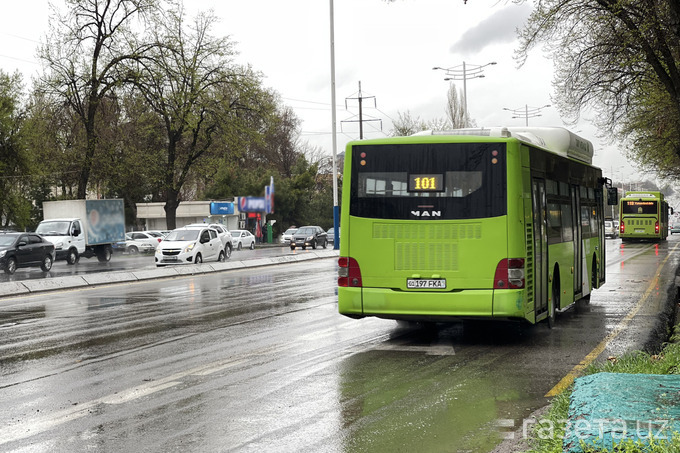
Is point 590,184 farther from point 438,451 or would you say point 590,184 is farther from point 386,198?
point 438,451

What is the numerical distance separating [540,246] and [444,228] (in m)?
1.66

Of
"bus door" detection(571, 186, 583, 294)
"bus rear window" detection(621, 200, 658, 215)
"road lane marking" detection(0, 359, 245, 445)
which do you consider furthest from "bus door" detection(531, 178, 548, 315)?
"bus rear window" detection(621, 200, 658, 215)

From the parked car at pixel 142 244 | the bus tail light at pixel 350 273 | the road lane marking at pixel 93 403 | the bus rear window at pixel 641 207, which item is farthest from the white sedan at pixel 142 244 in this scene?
the road lane marking at pixel 93 403

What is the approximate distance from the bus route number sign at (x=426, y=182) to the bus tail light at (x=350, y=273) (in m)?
1.24

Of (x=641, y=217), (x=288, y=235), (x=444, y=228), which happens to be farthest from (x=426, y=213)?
(x=288, y=235)

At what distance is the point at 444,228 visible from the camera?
11.1 m

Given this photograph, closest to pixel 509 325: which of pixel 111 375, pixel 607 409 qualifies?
pixel 111 375

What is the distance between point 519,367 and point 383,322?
4.59 metres

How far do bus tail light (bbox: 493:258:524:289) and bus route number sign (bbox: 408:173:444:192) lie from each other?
1279mm

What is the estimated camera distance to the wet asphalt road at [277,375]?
6477 mm

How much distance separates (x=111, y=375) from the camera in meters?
9.15

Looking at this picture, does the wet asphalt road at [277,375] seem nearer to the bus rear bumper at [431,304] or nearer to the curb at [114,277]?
the bus rear bumper at [431,304]

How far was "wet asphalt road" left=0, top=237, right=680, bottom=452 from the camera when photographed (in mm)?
6477

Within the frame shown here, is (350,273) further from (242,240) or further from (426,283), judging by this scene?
(242,240)
